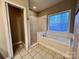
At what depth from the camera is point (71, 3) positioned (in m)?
1.90

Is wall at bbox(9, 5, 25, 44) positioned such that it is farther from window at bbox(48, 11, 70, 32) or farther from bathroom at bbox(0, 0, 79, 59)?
window at bbox(48, 11, 70, 32)

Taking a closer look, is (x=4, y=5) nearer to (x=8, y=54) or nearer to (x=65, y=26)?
(x=8, y=54)

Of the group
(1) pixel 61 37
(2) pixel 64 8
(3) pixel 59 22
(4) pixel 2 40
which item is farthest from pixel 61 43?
(4) pixel 2 40

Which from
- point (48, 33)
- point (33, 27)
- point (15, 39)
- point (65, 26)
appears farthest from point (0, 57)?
point (65, 26)

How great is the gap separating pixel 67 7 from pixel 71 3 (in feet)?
0.58

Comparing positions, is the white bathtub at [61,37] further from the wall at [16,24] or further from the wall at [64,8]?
the wall at [16,24]

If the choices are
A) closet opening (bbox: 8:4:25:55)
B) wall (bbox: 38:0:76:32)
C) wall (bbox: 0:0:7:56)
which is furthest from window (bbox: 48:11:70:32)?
wall (bbox: 0:0:7:56)

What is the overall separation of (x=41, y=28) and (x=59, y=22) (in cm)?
116

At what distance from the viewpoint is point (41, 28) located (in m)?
3.14

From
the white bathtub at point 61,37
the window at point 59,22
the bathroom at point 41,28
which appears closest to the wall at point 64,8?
the bathroom at point 41,28

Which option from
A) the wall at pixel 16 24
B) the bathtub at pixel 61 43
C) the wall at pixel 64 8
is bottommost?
the bathtub at pixel 61 43

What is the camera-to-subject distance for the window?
213 cm

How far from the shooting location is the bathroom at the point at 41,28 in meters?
1.53

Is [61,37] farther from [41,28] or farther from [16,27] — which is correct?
[16,27]
